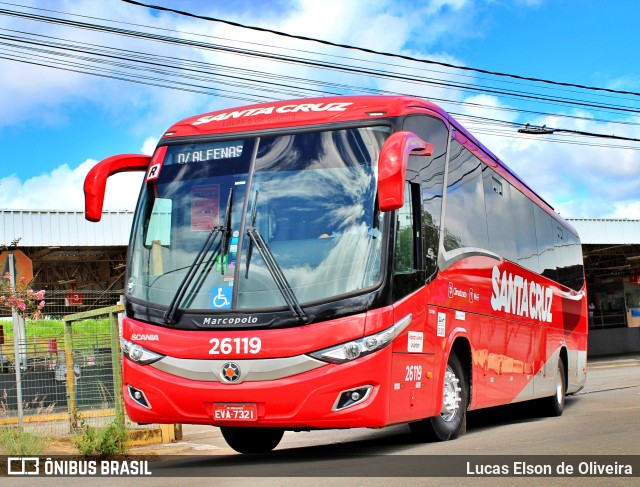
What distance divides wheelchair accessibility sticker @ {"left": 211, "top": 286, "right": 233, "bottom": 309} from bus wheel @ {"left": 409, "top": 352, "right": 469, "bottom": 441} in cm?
266

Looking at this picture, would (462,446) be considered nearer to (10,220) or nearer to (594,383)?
(594,383)

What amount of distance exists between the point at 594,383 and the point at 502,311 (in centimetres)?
1266

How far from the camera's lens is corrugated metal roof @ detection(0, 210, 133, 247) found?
2428cm

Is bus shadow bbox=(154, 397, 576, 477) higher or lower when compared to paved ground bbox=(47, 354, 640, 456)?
higher

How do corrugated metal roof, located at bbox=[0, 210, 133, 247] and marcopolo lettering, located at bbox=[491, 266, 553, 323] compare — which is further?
corrugated metal roof, located at bbox=[0, 210, 133, 247]

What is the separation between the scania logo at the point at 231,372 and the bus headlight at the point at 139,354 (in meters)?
0.74

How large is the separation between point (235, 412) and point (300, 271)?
4.67 ft

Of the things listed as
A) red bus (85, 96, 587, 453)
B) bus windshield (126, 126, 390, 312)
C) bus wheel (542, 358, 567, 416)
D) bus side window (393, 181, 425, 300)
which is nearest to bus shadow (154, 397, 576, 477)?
red bus (85, 96, 587, 453)

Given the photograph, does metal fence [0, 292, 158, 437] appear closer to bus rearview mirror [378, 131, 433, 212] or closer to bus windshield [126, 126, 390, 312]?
bus windshield [126, 126, 390, 312]

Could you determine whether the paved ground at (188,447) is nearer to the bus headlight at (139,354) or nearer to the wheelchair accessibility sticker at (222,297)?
the bus headlight at (139,354)

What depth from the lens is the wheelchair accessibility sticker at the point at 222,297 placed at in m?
8.52

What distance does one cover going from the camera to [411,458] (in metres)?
8.45

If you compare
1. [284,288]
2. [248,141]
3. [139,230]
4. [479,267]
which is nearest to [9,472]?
[139,230]

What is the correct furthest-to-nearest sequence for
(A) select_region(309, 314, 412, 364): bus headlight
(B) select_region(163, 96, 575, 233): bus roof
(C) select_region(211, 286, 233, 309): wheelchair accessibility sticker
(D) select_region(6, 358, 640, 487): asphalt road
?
(B) select_region(163, 96, 575, 233): bus roof
(C) select_region(211, 286, 233, 309): wheelchair accessibility sticker
(A) select_region(309, 314, 412, 364): bus headlight
(D) select_region(6, 358, 640, 487): asphalt road
